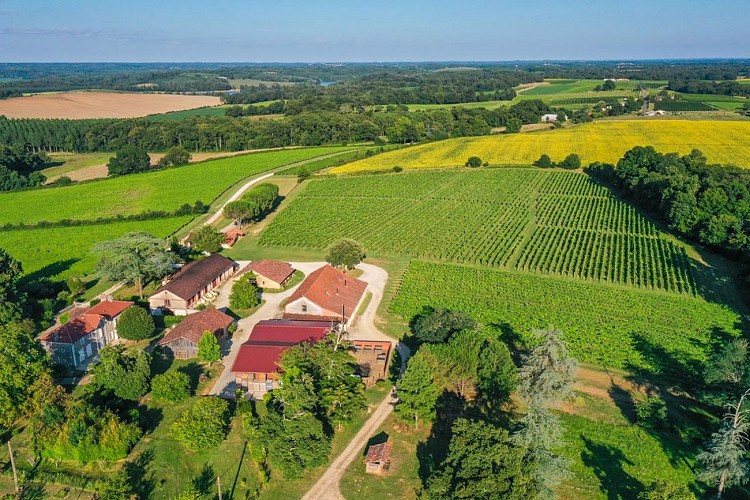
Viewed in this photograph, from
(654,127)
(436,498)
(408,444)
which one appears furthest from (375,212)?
(654,127)

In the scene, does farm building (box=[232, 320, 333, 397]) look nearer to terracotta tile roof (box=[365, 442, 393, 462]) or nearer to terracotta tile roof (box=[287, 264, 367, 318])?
terracotta tile roof (box=[287, 264, 367, 318])

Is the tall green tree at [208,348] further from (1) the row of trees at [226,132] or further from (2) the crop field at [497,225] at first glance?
(1) the row of trees at [226,132]

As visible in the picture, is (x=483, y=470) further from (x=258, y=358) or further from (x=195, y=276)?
(x=195, y=276)

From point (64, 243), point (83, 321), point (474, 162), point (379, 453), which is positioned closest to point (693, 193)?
point (474, 162)

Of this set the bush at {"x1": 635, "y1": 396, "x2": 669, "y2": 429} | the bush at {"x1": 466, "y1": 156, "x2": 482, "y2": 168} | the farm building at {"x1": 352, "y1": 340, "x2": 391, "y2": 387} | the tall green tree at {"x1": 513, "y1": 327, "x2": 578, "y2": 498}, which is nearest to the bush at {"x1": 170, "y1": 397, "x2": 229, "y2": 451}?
→ the farm building at {"x1": 352, "y1": 340, "x2": 391, "y2": 387}

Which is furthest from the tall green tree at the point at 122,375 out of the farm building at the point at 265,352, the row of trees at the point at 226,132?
the row of trees at the point at 226,132

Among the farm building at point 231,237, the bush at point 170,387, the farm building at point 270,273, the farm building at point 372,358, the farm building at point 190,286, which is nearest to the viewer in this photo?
the bush at point 170,387

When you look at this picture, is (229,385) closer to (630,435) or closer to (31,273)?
(630,435)
